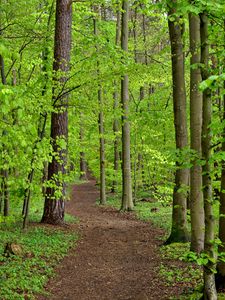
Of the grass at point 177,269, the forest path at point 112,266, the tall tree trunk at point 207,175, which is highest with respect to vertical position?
the tall tree trunk at point 207,175

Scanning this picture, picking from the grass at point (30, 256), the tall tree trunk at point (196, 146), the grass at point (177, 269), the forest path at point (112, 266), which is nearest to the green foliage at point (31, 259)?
the grass at point (30, 256)

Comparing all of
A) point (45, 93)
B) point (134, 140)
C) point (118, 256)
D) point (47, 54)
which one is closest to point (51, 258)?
point (118, 256)

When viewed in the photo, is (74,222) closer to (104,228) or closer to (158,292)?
(104,228)

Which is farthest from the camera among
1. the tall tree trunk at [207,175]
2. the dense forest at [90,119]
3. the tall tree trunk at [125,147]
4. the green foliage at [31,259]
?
the tall tree trunk at [125,147]

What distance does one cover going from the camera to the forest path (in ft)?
21.5

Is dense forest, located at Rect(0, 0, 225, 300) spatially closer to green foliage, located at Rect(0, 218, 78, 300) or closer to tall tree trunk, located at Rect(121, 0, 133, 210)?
green foliage, located at Rect(0, 218, 78, 300)

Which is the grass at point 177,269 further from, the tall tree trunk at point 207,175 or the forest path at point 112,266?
the tall tree trunk at point 207,175

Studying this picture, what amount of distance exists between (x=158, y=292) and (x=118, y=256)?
3.04 meters

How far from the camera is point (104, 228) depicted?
1274cm

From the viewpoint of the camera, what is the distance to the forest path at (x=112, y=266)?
6555mm

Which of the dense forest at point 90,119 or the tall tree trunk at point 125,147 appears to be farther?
the tall tree trunk at point 125,147

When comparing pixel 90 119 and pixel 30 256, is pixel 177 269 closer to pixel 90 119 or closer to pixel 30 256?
pixel 30 256

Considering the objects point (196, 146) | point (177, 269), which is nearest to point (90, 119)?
point (196, 146)

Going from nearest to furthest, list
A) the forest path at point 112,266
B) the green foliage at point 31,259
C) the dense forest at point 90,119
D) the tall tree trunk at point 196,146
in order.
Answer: the dense forest at point 90,119 < the green foliage at point 31,259 < the forest path at point 112,266 < the tall tree trunk at point 196,146
